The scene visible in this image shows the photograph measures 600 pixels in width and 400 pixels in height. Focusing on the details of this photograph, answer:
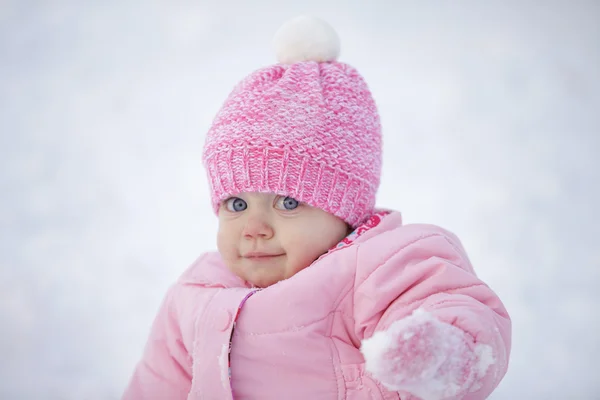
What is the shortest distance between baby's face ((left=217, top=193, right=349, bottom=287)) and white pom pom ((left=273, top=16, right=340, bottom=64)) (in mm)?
426

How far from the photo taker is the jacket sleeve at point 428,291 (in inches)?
30.3

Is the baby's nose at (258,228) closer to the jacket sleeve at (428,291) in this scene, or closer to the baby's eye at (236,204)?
the baby's eye at (236,204)

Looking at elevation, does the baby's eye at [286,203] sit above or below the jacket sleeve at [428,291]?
above

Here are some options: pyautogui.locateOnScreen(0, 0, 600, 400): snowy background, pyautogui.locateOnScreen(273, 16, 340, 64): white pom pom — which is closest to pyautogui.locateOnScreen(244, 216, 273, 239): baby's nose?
pyautogui.locateOnScreen(273, 16, 340, 64): white pom pom

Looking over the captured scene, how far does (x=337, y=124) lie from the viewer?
3.88 feet

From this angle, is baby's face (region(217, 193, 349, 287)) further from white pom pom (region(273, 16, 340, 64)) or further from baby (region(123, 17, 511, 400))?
white pom pom (region(273, 16, 340, 64))

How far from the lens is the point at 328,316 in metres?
1.00

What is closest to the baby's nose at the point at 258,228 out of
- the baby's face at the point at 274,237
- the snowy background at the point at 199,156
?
the baby's face at the point at 274,237

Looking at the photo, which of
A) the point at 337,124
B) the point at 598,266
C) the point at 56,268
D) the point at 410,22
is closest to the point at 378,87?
the point at 410,22

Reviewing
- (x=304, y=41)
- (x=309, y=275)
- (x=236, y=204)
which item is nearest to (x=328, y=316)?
(x=309, y=275)

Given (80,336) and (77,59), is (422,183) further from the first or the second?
(77,59)

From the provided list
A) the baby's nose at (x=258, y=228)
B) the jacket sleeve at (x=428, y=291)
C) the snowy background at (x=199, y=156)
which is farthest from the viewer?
the snowy background at (x=199, y=156)

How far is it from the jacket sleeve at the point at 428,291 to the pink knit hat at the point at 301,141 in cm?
17

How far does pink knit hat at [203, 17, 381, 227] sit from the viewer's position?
1.13 meters
